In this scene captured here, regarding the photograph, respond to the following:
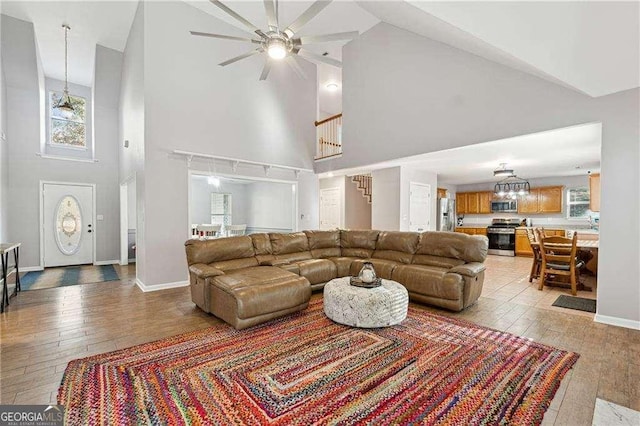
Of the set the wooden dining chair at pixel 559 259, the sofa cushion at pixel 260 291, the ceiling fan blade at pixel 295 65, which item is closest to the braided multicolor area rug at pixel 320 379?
the sofa cushion at pixel 260 291

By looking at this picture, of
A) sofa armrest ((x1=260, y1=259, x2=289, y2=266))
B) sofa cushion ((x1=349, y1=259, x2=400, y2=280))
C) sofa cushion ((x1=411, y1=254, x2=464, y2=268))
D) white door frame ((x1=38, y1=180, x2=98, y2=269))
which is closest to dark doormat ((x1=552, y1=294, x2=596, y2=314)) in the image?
sofa cushion ((x1=411, y1=254, x2=464, y2=268))

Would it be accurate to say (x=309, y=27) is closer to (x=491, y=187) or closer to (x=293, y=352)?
(x=293, y=352)

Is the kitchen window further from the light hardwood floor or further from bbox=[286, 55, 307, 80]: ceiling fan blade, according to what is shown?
bbox=[286, 55, 307, 80]: ceiling fan blade

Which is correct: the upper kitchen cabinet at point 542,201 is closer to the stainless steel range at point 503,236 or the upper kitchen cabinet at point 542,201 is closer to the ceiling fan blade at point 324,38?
the stainless steel range at point 503,236

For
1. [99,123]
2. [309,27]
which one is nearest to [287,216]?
[309,27]

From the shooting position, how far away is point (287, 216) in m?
7.89

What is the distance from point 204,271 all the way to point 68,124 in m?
6.56

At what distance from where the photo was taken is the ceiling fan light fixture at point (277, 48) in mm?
3318

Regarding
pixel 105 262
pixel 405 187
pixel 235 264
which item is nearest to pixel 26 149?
pixel 105 262

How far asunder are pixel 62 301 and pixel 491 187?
11218 mm

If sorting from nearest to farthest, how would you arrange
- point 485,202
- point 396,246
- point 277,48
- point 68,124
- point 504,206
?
1. point 277,48
2. point 396,246
3. point 68,124
4. point 504,206
5. point 485,202

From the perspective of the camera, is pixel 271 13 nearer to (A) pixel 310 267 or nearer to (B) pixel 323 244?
(A) pixel 310 267

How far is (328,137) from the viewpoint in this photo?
7480 mm

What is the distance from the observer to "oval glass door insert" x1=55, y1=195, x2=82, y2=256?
6.73m
